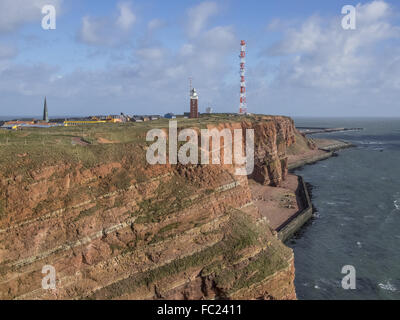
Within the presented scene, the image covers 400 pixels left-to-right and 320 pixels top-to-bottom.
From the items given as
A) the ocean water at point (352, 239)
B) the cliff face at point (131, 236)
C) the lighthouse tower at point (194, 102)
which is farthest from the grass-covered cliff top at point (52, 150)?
the lighthouse tower at point (194, 102)

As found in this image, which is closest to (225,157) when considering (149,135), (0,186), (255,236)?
(149,135)

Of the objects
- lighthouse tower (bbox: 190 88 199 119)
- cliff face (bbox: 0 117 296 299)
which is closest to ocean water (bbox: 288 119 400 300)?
cliff face (bbox: 0 117 296 299)

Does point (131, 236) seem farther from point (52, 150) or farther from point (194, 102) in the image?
point (194, 102)

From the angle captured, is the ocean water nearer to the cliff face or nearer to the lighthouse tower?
the cliff face

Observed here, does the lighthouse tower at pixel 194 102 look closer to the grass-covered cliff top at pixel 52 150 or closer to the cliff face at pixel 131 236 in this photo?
the grass-covered cliff top at pixel 52 150

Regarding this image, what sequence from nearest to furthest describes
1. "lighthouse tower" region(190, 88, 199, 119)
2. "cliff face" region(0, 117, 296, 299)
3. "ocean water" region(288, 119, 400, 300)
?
1. "cliff face" region(0, 117, 296, 299)
2. "ocean water" region(288, 119, 400, 300)
3. "lighthouse tower" region(190, 88, 199, 119)

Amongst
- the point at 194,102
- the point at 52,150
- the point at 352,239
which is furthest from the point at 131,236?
the point at 194,102
